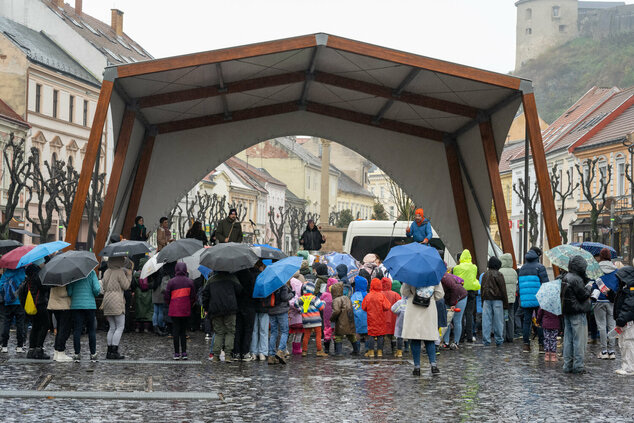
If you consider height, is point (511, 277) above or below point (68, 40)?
below

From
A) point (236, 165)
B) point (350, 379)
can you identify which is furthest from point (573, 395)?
point (236, 165)

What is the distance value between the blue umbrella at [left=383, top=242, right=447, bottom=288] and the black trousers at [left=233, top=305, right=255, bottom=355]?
284cm

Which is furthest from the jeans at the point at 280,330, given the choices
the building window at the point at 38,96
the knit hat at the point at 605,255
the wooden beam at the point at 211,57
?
the building window at the point at 38,96

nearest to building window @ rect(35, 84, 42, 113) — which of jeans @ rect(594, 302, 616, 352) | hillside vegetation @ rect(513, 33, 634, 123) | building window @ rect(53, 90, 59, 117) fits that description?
building window @ rect(53, 90, 59, 117)

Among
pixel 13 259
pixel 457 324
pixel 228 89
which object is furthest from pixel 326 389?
pixel 228 89

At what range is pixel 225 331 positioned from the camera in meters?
14.9

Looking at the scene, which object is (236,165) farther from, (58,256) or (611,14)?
(58,256)

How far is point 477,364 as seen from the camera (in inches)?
604

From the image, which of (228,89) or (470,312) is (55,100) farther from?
(470,312)

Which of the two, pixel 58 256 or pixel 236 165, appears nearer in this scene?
pixel 58 256

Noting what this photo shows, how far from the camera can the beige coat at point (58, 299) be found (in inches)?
567

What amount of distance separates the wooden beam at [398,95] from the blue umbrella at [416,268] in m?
12.2

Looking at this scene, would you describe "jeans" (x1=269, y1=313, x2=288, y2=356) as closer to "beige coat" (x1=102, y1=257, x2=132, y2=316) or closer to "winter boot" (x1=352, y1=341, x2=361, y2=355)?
"winter boot" (x1=352, y1=341, x2=361, y2=355)

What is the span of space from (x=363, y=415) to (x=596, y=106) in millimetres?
60034
